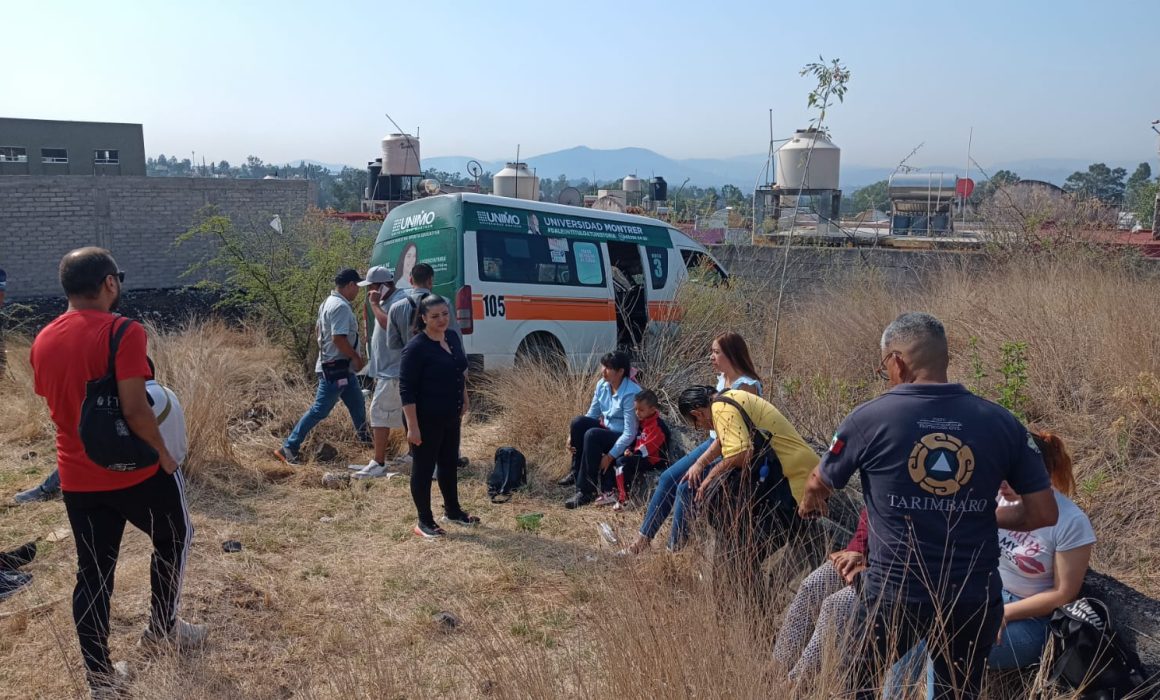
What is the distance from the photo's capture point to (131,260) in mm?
19875

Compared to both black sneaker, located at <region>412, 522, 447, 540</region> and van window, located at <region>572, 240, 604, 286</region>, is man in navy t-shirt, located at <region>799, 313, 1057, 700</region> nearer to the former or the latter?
black sneaker, located at <region>412, 522, 447, 540</region>

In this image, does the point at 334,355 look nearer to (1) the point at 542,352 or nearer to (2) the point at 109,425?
(1) the point at 542,352

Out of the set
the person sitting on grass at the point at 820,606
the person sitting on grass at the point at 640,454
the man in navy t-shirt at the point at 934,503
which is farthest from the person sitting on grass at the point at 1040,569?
the person sitting on grass at the point at 640,454

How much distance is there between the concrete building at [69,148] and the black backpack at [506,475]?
41030 millimetres

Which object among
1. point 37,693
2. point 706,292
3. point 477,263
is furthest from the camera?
point 706,292

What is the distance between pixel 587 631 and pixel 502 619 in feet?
2.23

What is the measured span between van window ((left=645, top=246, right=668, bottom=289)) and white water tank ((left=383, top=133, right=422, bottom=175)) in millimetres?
13683

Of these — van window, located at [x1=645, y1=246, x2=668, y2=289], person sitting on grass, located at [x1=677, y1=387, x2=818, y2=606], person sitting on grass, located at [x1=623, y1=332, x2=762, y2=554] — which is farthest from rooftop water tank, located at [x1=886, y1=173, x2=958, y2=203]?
person sitting on grass, located at [x1=677, y1=387, x2=818, y2=606]

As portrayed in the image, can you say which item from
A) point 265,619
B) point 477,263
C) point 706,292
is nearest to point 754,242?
point 706,292

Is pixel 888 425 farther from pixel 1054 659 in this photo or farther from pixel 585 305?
pixel 585 305

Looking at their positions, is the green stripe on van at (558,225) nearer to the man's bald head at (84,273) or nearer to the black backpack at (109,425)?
the man's bald head at (84,273)

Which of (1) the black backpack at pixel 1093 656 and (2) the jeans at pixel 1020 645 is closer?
(1) the black backpack at pixel 1093 656

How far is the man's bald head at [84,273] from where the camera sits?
3.26m

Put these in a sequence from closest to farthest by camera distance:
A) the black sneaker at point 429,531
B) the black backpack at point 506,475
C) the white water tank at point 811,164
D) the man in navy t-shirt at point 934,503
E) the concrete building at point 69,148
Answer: the man in navy t-shirt at point 934,503 < the black sneaker at point 429,531 < the black backpack at point 506,475 < the white water tank at point 811,164 < the concrete building at point 69,148
